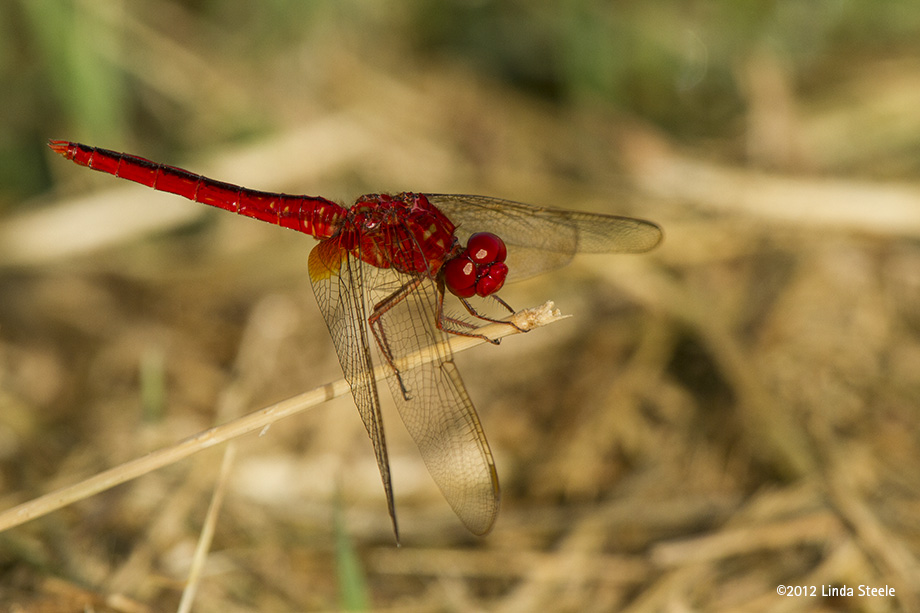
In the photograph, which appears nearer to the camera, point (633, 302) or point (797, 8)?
point (633, 302)

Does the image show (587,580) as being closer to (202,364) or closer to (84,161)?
(202,364)

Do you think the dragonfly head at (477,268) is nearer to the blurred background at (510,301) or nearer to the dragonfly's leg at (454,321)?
the dragonfly's leg at (454,321)

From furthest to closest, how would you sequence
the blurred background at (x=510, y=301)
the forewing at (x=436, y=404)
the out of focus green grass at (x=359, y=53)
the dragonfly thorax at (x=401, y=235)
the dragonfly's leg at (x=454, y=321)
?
the out of focus green grass at (x=359, y=53)
the blurred background at (x=510, y=301)
the dragonfly thorax at (x=401, y=235)
the dragonfly's leg at (x=454, y=321)
the forewing at (x=436, y=404)

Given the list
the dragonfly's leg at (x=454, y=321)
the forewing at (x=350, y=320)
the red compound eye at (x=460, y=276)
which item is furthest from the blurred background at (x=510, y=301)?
the red compound eye at (x=460, y=276)

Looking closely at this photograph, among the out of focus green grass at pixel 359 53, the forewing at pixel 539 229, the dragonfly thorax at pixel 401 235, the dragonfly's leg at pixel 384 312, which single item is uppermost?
the out of focus green grass at pixel 359 53

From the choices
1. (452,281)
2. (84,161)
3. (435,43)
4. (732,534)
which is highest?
(435,43)

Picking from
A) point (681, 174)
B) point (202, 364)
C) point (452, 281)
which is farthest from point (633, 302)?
point (202, 364)

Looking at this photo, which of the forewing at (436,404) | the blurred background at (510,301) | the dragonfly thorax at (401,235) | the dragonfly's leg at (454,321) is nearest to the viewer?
the forewing at (436,404)

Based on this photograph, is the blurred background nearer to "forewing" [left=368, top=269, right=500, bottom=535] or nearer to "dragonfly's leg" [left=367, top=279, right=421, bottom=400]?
"forewing" [left=368, top=269, right=500, bottom=535]
